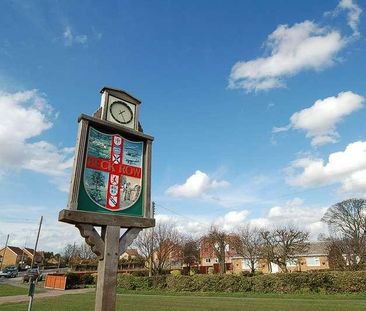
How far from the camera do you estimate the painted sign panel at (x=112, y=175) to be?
5.59 m

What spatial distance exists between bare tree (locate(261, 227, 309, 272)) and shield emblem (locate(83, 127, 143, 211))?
1816 inches

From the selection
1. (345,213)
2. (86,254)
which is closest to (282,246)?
(345,213)

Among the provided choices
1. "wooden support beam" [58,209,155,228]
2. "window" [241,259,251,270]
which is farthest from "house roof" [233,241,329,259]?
"wooden support beam" [58,209,155,228]

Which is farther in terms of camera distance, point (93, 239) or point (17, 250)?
point (17, 250)

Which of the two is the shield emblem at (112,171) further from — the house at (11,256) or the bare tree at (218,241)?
the house at (11,256)

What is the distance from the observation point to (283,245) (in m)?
49.3

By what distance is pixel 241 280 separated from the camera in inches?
1115

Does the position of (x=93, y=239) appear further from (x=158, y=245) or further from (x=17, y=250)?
(x=17, y=250)

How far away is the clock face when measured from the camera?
6330 mm

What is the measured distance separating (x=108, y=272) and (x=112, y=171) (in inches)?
64.4

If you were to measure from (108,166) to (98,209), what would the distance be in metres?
0.75

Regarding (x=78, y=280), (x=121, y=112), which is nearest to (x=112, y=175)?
(x=121, y=112)

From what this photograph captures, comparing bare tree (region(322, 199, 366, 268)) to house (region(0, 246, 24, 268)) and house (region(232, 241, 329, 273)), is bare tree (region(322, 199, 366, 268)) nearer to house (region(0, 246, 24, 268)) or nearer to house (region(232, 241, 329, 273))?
house (region(232, 241, 329, 273))

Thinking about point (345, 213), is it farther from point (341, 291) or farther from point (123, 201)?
point (123, 201)
